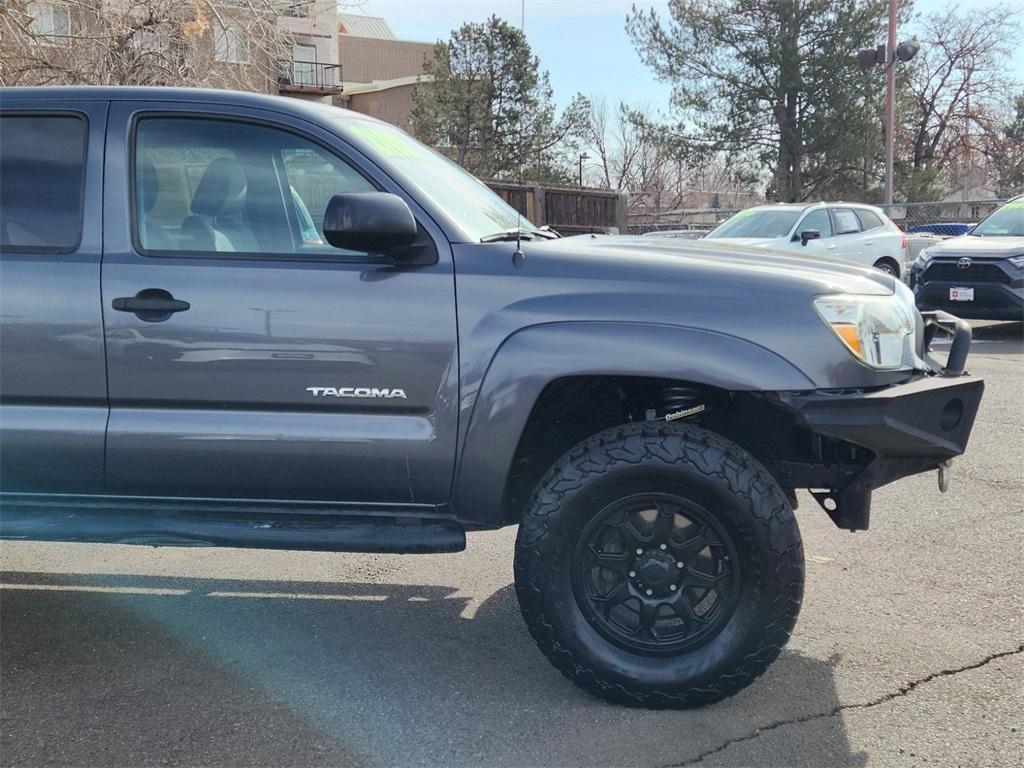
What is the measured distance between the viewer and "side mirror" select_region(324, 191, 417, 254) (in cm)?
308

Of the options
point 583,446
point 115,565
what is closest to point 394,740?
point 583,446

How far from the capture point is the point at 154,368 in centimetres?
326

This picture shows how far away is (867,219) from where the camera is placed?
14516mm

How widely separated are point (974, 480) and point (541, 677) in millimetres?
3474

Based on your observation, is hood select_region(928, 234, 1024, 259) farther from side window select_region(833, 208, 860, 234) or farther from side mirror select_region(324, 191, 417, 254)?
side mirror select_region(324, 191, 417, 254)

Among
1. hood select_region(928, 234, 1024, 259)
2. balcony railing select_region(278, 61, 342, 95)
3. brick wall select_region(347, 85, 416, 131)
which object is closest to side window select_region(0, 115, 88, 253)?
hood select_region(928, 234, 1024, 259)

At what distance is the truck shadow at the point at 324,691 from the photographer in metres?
2.95

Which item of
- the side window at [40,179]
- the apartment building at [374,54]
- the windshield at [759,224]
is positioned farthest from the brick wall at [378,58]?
the side window at [40,179]

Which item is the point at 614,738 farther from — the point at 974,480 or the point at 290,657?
the point at 974,480

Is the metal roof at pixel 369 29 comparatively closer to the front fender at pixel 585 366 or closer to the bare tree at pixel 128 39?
the bare tree at pixel 128 39

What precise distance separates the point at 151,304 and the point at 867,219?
13.2 meters

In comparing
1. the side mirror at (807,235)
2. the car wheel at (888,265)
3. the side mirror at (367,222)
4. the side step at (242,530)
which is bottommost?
the side step at (242,530)

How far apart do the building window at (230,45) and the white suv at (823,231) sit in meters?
6.53

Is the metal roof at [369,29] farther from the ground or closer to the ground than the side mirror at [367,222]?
farther from the ground
